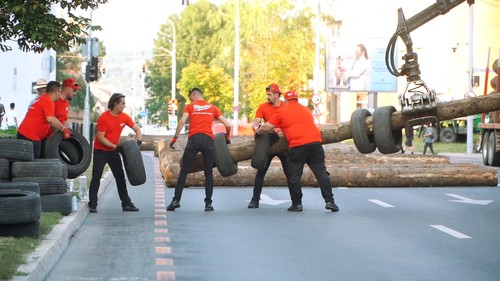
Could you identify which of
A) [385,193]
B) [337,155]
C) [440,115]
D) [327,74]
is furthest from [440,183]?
[327,74]

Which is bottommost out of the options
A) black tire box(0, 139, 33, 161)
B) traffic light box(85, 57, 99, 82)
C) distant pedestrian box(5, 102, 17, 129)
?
black tire box(0, 139, 33, 161)

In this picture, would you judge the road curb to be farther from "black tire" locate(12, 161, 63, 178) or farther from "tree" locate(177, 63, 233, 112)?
"tree" locate(177, 63, 233, 112)

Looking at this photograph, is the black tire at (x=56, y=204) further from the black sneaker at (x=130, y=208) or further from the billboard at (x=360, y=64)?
the billboard at (x=360, y=64)

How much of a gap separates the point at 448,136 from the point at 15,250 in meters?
58.8

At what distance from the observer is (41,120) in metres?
18.0

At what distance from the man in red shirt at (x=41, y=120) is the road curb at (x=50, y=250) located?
6.11 feet

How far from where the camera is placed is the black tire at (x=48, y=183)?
15.8 m

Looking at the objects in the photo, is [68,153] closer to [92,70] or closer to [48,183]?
[48,183]

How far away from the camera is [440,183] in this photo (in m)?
25.0

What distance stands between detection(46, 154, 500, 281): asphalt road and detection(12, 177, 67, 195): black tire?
2.08 feet

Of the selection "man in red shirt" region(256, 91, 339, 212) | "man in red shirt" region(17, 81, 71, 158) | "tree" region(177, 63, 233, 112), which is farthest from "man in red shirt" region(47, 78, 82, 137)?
"tree" region(177, 63, 233, 112)

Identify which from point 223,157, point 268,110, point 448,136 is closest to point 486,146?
point 223,157

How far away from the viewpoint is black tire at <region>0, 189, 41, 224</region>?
12.1 meters

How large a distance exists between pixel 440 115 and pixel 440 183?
6690mm
